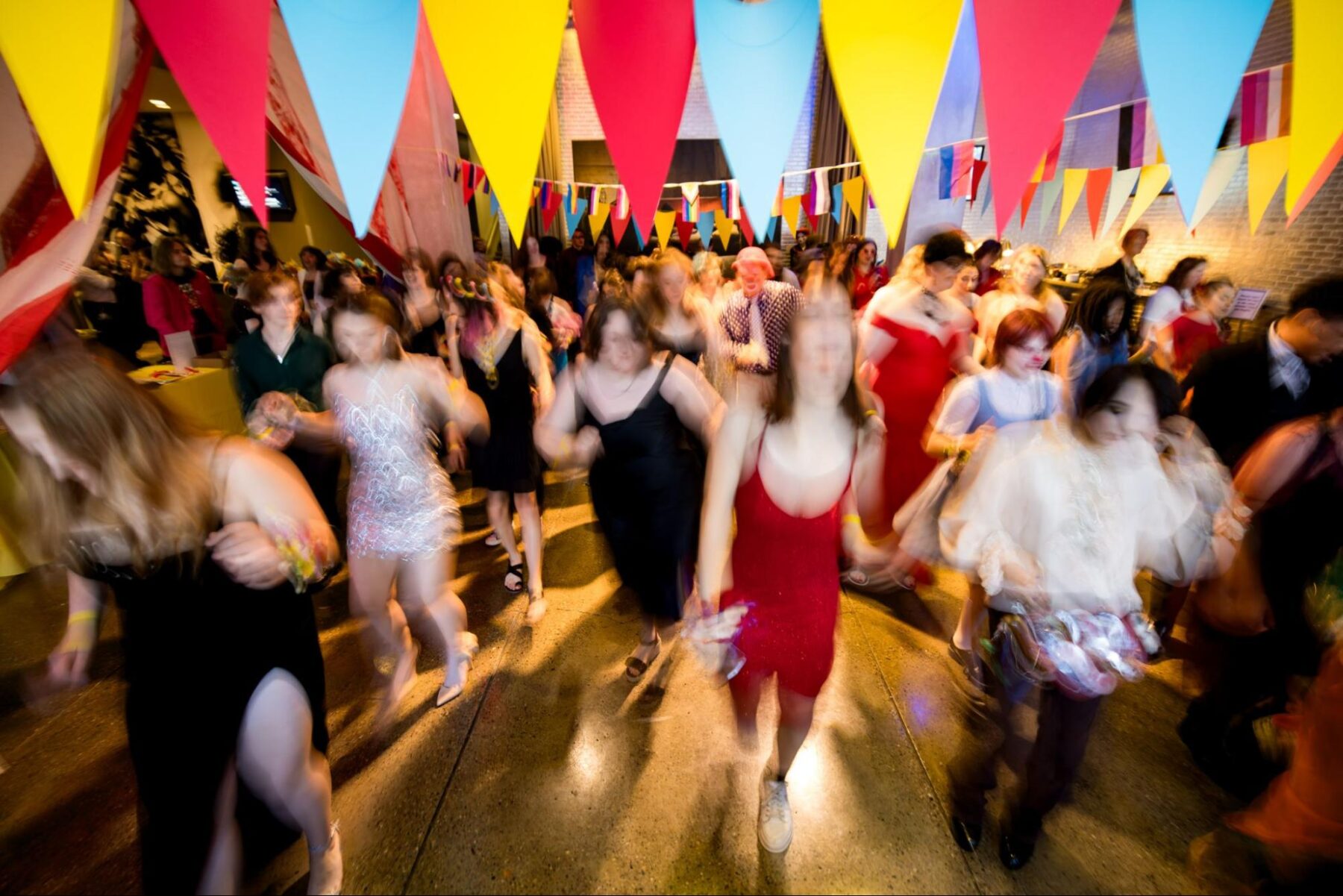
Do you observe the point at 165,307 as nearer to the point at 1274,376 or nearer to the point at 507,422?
the point at 507,422

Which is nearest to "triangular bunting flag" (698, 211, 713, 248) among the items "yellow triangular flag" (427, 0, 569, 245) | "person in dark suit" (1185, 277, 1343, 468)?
"person in dark suit" (1185, 277, 1343, 468)

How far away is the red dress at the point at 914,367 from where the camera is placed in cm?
289

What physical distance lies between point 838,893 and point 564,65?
Answer: 13.9 metres

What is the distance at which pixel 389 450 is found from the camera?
2.18m

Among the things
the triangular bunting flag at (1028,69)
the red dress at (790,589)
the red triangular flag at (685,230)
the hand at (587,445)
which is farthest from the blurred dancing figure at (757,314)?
the red triangular flag at (685,230)

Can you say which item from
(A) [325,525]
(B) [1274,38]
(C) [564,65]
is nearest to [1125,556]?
(A) [325,525]

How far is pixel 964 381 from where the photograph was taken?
244 centimetres

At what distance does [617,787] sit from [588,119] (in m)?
12.5

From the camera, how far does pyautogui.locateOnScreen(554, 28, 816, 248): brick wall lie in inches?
437

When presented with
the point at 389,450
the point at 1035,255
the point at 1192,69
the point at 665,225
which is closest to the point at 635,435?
the point at 389,450

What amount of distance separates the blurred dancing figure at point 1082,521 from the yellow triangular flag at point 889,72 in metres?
0.88

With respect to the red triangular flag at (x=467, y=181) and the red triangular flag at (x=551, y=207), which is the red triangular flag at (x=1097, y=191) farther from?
the red triangular flag at (x=551, y=207)

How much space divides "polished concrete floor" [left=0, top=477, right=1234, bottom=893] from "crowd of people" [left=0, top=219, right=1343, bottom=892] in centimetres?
14

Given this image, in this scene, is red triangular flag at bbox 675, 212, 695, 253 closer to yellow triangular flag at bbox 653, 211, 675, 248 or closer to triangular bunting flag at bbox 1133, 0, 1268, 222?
yellow triangular flag at bbox 653, 211, 675, 248
